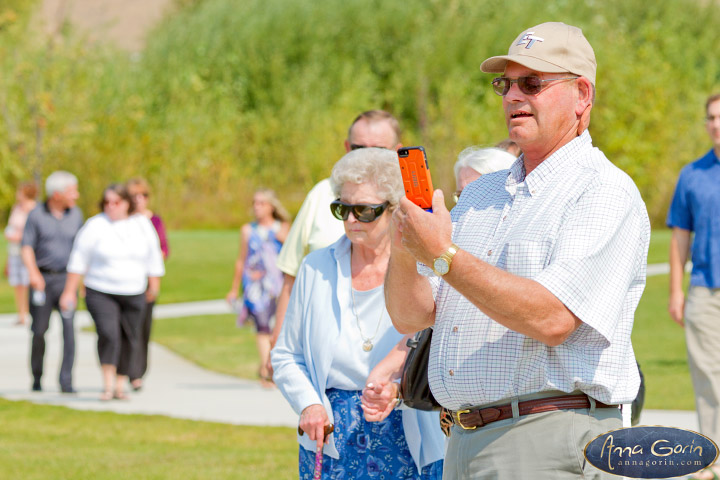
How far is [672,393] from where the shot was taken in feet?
35.8

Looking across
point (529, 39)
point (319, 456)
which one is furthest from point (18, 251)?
point (529, 39)

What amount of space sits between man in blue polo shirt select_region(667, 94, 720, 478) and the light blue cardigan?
3324 mm

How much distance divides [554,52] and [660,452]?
44.0 inches

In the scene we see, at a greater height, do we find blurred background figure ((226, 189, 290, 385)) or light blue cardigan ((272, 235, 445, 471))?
light blue cardigan ((272, 235, 445, 471))

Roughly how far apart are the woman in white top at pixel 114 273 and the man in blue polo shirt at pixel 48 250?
609mm

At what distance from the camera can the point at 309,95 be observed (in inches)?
1774

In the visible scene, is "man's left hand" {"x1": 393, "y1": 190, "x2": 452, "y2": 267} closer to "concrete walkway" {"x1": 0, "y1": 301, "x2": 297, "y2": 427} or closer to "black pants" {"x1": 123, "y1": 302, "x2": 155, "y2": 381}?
"concrete walkway" {"x1": 0, "y1": 301, "x2": 297, "y2": 427}

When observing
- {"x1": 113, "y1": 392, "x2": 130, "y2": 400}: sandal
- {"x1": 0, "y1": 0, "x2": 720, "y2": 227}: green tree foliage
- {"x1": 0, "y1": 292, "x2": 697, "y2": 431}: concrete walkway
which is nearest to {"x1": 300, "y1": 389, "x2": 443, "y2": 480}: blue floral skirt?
{"x1": 0, "y1": 292, "x2": 697, "y2": 431}: concrete walkway

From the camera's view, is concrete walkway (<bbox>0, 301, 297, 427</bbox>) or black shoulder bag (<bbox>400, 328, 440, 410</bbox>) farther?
concrete walkway (<bbox>0, 301, 297, 427</bbox>)

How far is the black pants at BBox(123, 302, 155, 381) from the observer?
11086 millimetres

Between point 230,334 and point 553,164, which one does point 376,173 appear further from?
→ point 230,334

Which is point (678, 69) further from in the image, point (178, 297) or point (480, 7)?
point (178, 297)

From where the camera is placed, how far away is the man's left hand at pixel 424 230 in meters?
2.81

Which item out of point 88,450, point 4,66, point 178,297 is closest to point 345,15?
point 4,66
